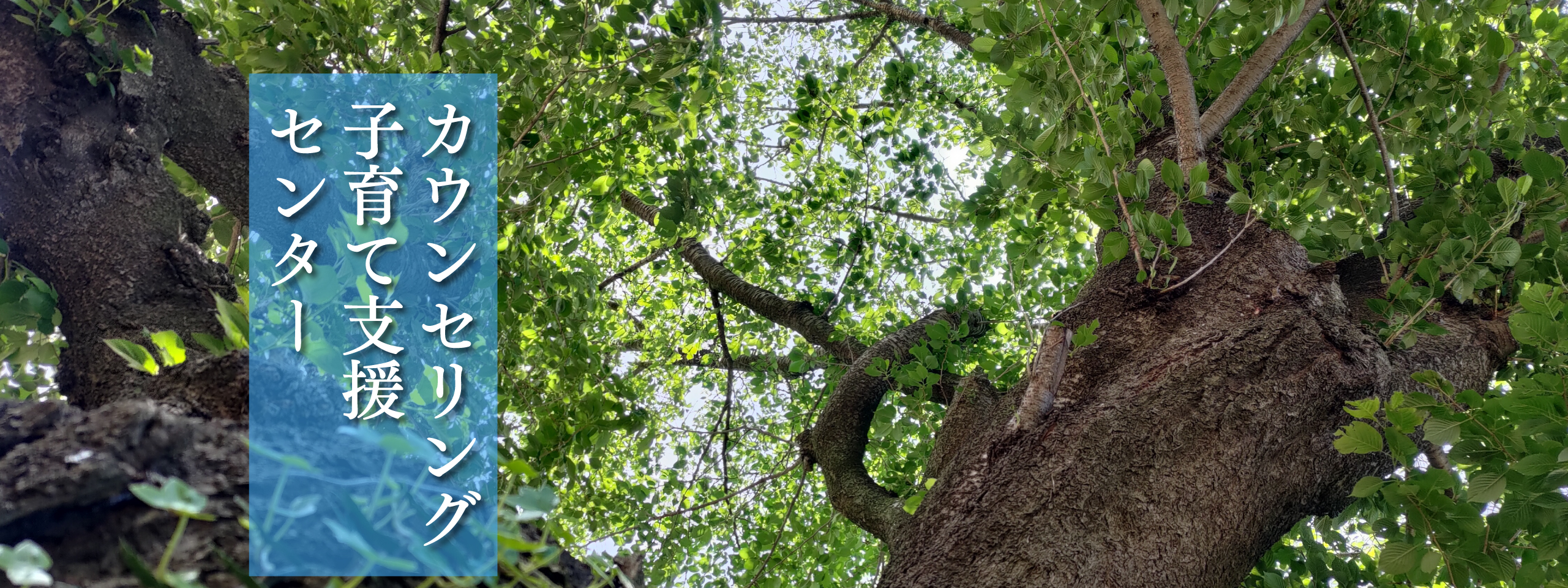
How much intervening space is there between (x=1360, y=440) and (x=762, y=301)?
2.96 meters

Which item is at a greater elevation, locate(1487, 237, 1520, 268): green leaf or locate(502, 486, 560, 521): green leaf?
locate(1487, 237, 1520, 268): green leaf

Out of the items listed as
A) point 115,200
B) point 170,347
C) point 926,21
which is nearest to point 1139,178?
point 170,347

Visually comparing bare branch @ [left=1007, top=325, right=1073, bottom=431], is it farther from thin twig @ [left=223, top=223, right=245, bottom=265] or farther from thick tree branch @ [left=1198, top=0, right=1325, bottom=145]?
thin twig @ [left=223, top=223, right=245, bottom=265]

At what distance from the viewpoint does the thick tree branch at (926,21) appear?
370 centimetres

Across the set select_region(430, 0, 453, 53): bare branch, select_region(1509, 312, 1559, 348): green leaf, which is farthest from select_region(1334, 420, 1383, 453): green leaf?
select_region(430, 0, 453, 53): bare branch

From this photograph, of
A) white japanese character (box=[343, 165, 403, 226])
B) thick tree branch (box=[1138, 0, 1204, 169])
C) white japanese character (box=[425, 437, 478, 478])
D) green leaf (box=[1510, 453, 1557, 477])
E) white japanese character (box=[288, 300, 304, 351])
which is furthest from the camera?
thick tree branch (box=[1138, 0, 1204, 169])

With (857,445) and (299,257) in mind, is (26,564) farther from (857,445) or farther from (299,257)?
(857,445)

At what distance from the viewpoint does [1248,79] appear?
6.59 ft

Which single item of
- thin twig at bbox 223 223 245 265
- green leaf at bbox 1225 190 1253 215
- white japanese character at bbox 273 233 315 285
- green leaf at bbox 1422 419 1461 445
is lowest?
green leaf at bbox 1422 419 1461 445

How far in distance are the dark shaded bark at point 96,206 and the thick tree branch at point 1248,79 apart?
7.21 ft

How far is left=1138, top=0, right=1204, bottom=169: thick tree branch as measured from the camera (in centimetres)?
193

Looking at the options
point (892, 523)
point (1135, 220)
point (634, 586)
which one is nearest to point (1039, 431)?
point (1135, 220)

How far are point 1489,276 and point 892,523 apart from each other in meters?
1.56

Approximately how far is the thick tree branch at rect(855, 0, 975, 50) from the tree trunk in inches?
76.6
